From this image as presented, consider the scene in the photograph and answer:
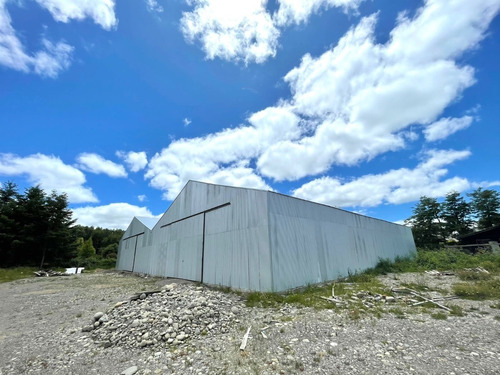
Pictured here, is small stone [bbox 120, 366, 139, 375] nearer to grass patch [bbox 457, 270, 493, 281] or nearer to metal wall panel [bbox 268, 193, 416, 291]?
metal wall panel [bbox 268, 193, 416, 291]

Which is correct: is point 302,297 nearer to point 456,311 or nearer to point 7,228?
point 456,311

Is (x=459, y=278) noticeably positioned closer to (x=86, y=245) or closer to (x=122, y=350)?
(x=122, y=350)

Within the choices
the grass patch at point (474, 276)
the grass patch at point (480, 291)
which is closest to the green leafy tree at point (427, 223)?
the grass patch at point (474, 276)

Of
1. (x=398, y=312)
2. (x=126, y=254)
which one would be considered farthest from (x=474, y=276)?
(x=126, y=254)

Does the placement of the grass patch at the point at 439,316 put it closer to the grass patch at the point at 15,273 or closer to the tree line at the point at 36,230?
the grass patch at the point at 15,273

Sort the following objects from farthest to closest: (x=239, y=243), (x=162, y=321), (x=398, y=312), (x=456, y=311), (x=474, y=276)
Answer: (x=474, y=276) → (x=239, y=243) → (x=398, y=312) → (x=456, y=311) → (x=162, y=321)

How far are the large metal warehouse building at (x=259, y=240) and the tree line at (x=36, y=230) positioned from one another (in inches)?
782

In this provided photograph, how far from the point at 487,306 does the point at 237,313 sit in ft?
23.5

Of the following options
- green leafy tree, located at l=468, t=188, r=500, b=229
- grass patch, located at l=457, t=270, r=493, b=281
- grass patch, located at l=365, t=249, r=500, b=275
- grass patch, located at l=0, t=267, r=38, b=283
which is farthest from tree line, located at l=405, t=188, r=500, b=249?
grass patch, located at l=0, t=267, r=38, b=283

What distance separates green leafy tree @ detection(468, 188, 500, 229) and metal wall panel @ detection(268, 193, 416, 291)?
29.3 m

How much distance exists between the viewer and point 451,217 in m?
33.5

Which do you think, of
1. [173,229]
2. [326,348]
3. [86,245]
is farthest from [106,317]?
[86,245]

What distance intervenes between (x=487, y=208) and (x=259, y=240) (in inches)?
1623

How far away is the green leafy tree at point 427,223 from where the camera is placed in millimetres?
32906
